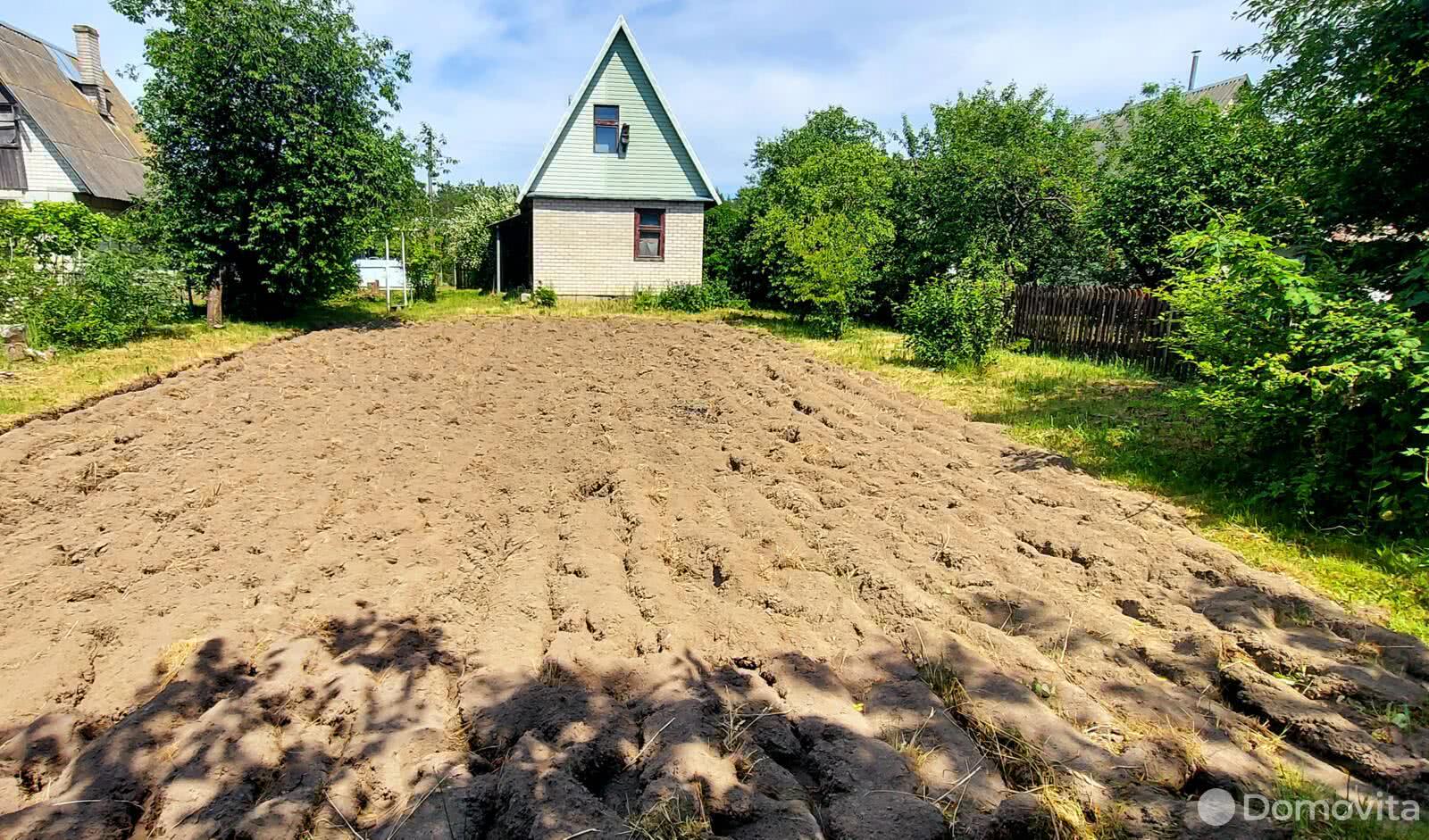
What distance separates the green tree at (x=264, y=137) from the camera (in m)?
13.6

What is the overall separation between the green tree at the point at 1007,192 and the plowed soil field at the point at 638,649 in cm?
1186

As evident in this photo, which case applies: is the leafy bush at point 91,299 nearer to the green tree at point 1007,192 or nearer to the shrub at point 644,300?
the shrub at point 644,300

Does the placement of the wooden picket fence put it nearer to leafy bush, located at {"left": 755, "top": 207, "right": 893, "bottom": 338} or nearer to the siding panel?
leafy bush, located at {"left": 755, "top": 207, "right": 893, "bottom": 338}

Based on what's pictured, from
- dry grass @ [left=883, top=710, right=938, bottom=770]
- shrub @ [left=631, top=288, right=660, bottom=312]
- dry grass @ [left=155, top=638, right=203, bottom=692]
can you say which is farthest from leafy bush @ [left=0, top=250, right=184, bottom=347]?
dry grass @ [left=883, top=710, right=938, bottom=770]

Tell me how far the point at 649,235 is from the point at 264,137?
10.9 metres

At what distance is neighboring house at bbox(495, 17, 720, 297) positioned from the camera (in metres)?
21.9

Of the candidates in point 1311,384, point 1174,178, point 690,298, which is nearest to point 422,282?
point 690,298

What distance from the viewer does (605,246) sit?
22516mm

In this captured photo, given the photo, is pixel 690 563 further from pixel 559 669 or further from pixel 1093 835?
pixel 1093 835

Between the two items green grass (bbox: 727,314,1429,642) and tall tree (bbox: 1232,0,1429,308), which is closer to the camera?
green grass (bbox: 727,314,1429,642)

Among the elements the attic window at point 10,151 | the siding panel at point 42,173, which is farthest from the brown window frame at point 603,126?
the attic window at point 10,151

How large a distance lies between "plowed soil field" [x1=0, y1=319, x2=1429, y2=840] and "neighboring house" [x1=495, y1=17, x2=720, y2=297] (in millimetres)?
16261

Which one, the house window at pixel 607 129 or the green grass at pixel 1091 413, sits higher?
the house window at pixel 607 129

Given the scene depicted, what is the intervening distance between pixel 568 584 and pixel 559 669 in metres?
0.86
